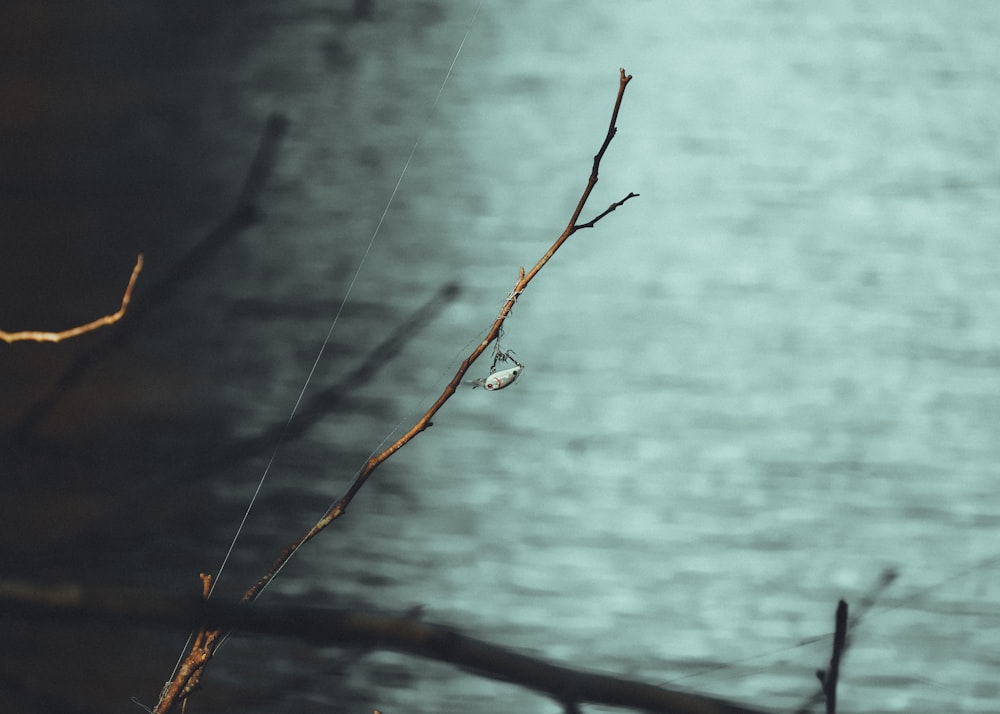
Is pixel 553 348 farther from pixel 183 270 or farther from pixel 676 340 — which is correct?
pixel 183 270

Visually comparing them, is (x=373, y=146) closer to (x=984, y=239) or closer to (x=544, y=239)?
(x=544, y=239)

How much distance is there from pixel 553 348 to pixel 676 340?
0.07 meters

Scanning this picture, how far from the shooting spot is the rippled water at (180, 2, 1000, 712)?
1.19 ft

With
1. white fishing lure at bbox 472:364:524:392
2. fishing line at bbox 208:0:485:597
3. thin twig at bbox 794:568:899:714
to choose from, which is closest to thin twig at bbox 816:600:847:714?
thin twig at bbox 794:568:899:714

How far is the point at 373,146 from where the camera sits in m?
0.38

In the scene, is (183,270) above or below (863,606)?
above

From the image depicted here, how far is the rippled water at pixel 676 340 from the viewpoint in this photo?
1.19ft

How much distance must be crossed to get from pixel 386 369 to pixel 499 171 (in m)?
0.13

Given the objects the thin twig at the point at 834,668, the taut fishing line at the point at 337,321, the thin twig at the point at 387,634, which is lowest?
the thin twig at the point at 387,634

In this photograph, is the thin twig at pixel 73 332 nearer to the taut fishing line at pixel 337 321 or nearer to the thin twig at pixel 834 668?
the taut fishing line at pixel 337 321

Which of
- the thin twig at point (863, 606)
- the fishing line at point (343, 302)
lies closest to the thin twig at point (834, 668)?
the thin twig at point (863, 606)

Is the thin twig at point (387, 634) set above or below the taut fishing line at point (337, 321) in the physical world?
below

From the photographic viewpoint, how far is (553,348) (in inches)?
14.4

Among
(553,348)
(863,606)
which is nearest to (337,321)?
(553,348)
